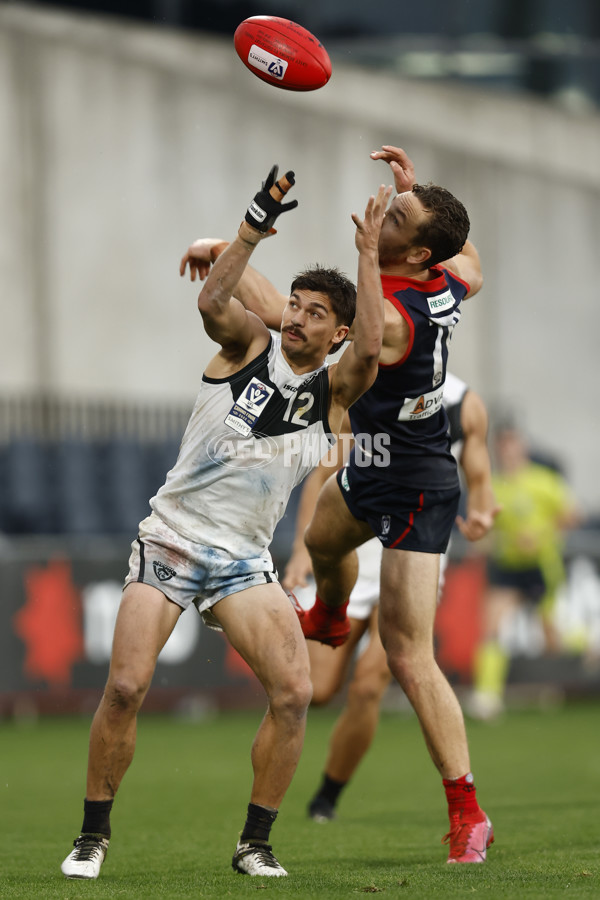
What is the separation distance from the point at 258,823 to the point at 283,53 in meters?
3.11

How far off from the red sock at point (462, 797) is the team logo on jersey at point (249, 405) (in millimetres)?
1728

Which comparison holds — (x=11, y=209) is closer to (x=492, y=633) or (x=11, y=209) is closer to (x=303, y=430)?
(x=492, y=633)

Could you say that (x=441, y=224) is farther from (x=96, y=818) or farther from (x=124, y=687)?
(x=96, y=818)

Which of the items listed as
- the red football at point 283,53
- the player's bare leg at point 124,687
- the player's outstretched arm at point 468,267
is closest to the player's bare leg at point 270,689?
the player's bare leg at point 124,687

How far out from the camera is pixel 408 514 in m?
6.26

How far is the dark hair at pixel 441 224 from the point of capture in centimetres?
591

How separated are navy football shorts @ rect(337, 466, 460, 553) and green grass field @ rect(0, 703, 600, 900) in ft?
4.35

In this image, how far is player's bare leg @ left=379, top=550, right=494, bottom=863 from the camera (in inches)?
238

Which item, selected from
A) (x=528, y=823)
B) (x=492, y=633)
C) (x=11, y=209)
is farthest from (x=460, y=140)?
(x=528, y=823)

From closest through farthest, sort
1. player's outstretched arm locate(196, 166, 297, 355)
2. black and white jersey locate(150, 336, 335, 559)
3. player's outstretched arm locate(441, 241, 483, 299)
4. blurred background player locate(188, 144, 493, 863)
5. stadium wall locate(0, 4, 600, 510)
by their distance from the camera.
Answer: player's outstretched arm locate(196, 166, 297, 355) → black and white jersey locate(150, 336, 335, 559) → blurred background player locate(188, 144, 493, 863) → player's outstretched arm locate(441, 241, 483, 299) → stadium wall locate(0, 4, 600, 510)

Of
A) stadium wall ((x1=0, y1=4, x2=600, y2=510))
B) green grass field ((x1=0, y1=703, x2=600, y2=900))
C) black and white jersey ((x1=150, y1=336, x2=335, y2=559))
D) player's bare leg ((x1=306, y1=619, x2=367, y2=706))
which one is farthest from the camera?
stadium wall ((x1=0, y1=4, x2=600, y2=510))

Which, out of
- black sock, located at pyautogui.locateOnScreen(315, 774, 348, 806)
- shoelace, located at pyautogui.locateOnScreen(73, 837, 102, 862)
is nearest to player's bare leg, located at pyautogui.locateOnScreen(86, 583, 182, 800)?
shoelace, located at pyautogui.locateOnScreen(73, 837, 102, 862)

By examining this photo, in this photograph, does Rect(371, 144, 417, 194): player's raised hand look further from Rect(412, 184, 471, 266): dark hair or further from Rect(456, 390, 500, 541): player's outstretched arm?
Rect(456, 390, 500, 541): player's outstretched arm

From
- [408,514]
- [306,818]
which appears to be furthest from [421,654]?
[306,818]
